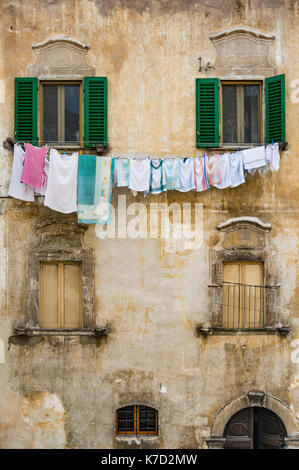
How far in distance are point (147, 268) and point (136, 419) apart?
10.3 ft

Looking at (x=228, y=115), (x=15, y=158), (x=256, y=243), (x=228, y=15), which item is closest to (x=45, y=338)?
(x=15, y=158)

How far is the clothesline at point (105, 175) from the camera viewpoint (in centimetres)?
1355

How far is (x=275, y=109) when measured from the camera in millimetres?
14008

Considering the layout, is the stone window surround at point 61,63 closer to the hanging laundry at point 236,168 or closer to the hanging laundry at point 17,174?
the hanging laundry at point 17,174

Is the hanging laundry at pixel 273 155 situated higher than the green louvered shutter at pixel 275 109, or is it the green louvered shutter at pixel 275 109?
the green louvered shutter at pixel 275 109

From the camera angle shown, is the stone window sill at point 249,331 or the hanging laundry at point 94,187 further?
the stone window sill at point 249,331

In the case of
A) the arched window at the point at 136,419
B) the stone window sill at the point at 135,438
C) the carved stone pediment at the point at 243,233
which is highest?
the carved stone pediment at the point at 243,233

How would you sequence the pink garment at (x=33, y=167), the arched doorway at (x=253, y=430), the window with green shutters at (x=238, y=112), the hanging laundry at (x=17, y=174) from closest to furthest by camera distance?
1. the pink garment at (x=33, y=167)
2. the hanging laundry at (x=17, y=174)
3. the window with green shutters at (x=238, y=112)
4. the arched doorway at (x=253, y=430)

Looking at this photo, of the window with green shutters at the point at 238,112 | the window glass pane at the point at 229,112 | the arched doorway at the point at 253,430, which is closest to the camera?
the window with green shutters at the point at 238,112

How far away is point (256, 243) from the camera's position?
14008 mm

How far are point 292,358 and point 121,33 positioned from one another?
7.69 meters

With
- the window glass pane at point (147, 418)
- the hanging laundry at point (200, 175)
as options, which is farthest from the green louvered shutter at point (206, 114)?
the window glass pane at point (147, 418)

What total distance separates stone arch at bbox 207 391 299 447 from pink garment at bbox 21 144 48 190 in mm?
5984
